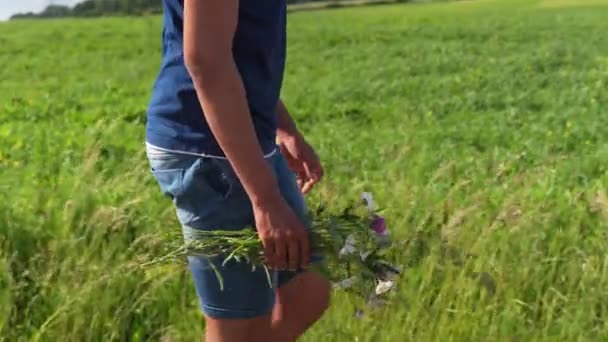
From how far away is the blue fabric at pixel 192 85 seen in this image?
6.87 feet

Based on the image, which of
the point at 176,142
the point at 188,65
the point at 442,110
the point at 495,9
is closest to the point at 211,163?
the point at 176,142

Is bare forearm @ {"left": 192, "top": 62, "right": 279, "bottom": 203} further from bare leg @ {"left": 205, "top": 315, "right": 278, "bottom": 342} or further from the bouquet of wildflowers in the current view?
bare leg @ {"left": 205, "top": 315, "right": 278, "bottom": 342}

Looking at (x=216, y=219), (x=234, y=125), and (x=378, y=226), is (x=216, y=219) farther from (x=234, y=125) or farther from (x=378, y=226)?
(x=378, y=226)

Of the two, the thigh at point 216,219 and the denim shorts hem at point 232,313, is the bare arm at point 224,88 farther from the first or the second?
the denim shorts hem at point 232,313

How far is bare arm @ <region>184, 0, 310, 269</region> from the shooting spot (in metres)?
1.95

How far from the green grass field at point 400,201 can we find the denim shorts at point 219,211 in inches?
32.0

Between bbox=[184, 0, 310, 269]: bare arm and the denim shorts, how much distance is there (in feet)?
0.38

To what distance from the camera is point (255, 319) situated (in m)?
2.27

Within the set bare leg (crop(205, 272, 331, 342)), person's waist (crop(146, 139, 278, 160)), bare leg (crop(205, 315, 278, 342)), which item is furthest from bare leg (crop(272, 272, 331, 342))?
person's waist (crop(146, 139, 278, 160))

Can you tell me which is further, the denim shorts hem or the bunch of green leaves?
the denim shorts hem

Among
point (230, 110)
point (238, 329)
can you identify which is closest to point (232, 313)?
point (238, 329)

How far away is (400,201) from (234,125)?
1.95 meters

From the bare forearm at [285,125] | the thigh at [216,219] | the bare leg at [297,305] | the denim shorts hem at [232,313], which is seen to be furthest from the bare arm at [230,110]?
the bare forearm at [285,125]

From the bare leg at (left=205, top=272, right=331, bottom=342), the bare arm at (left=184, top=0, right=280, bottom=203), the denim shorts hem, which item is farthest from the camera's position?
the bare leg at (left=205, top=272, right=331, bottom=342)
